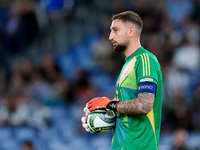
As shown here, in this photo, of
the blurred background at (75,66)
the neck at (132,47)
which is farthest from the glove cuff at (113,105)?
the blurred background at (75,66)

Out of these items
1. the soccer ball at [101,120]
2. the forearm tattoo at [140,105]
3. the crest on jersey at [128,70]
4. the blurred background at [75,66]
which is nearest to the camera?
the forearm tattoo at [140,105]

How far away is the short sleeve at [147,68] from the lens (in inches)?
131

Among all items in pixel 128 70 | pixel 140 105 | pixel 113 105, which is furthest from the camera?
pixel 128 70

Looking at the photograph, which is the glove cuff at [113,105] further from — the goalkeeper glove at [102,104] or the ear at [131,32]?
the ear at [131,32]

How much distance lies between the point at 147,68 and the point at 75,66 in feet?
25.7

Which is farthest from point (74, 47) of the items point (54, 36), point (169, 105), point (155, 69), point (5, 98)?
point (155, 69)

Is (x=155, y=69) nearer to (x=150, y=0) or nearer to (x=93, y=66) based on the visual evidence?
(x=93, y=66)

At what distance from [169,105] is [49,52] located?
4729mm

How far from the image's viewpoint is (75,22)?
12.5 metres

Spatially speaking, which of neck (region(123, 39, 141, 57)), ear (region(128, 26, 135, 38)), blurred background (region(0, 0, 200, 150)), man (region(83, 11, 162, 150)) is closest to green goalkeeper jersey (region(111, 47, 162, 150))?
man (region(83, 11, 162, 150))

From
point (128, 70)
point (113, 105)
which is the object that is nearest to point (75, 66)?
point (128, 70)

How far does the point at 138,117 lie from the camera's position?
11.4 ft

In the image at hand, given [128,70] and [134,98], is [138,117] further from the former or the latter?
[128,70]

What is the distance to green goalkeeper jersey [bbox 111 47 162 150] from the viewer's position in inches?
135
